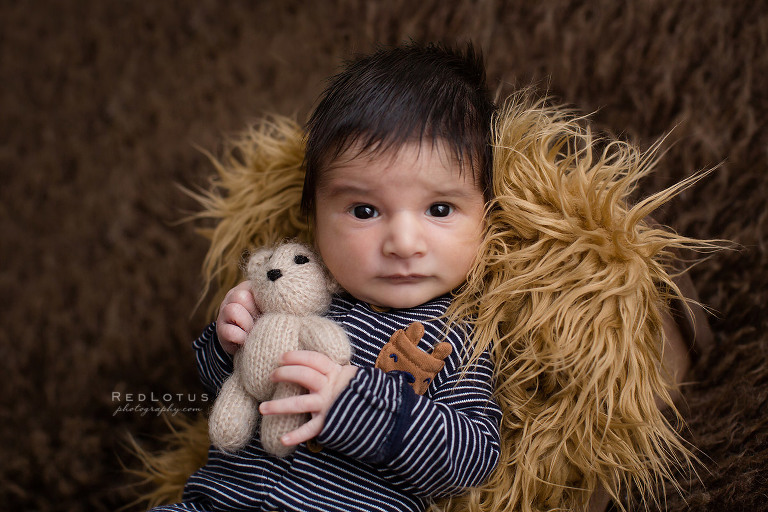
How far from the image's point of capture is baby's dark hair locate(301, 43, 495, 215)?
89 cm

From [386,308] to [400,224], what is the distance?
158 millimetres

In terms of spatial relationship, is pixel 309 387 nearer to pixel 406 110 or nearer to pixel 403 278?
pixel 403 278

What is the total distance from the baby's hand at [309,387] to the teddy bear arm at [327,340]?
16 mm

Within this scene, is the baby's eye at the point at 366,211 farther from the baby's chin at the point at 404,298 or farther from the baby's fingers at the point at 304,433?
the baby's fingers at the point at 304,433

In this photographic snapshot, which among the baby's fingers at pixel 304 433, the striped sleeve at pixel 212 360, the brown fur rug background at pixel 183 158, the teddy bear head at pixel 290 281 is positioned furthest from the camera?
the brown fur rug background at pixel 183 158

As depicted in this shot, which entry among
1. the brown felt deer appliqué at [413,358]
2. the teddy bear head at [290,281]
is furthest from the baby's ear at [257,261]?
the brown felt deer appliqué at [413,358]

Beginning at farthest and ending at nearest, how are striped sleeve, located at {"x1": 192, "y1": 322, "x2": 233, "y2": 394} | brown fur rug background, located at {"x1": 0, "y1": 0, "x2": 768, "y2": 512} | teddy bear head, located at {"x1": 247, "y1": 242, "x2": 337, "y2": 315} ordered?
brown fur rug background, located at {"x1": 0, "y1": 0, "x2": 768, "y2": 512}, striped sleeve, located at {"x1": 192, "y1": 322, "x2": 233, "y2": 394}, teddy bear head, located at {"x1": 247, "y1": 242, "x2": 337, "y2": 315}

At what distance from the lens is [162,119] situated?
1.67 m

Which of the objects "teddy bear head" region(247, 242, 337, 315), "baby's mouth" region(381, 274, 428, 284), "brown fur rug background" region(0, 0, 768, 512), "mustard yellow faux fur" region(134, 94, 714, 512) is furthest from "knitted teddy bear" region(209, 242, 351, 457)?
"brown fur rug background" region(0, 0, 768, 512)

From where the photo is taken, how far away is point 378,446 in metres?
0.81

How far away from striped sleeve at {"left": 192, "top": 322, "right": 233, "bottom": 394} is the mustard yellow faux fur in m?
0.37

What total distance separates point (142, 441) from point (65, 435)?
153mm

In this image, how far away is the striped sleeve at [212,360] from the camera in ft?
3.30

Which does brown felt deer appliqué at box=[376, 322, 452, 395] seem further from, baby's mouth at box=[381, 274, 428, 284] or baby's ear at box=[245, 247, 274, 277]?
baby's ear at box=[245, 247, 274, 277]
